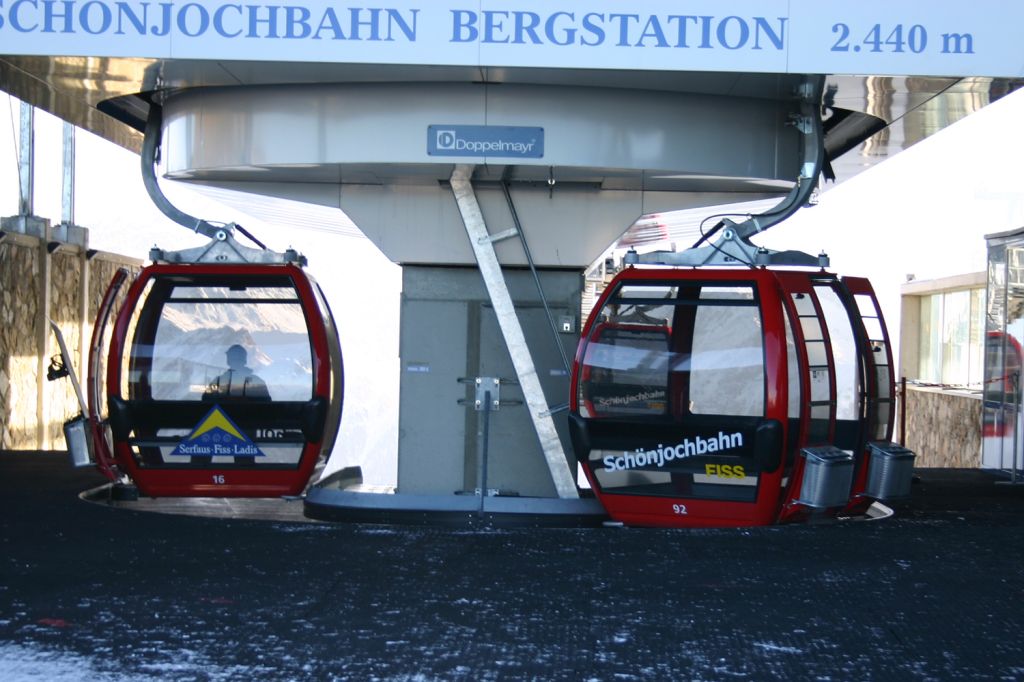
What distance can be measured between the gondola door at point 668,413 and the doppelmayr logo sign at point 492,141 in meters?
1.10

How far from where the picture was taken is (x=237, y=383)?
30.9ft

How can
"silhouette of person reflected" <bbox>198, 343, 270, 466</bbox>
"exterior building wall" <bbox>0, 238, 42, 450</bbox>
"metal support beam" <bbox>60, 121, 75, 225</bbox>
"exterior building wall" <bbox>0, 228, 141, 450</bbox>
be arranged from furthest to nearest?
1. "metal support beam" <bbox>60, 121, 75, 225</bbox>
2. "exterior building wall" <bbox>0, 228, 141, 450</bbox>
3. "exterior building wall" <bbox>0, 238, 42, 450</bbox>
4. "silhouette of person reflected" <bbox>198, 343, 270, 466</bbox>

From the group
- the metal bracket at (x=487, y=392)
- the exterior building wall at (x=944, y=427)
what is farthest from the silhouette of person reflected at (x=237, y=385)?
the exterior building wall at (x=944, y=427)

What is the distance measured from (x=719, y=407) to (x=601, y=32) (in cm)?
275

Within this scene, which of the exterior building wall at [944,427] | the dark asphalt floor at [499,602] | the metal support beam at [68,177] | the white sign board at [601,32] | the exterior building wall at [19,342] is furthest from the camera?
the exterior building wall at [944,427]

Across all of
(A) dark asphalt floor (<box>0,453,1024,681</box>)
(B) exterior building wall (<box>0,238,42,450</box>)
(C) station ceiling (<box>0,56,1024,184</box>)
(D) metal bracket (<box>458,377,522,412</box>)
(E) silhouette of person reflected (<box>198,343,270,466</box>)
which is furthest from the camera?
(B) exterior building wall (<box>0,238,42,450</box>)

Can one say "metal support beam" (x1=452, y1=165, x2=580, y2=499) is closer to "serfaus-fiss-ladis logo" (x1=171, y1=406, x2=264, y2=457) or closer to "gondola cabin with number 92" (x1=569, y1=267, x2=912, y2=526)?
"gondola cabin with number 92" (x1=569, y1=267, x2=912, y2=526)

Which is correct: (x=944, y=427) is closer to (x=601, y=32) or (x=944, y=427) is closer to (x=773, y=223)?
(x=773, y=223)

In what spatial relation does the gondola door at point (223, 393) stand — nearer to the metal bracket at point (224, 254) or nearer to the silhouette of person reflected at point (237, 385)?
the silhouette of person reflected at point (237, 385)

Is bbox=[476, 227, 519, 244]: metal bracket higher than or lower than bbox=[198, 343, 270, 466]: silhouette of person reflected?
higher

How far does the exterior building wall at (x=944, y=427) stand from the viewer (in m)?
18.2

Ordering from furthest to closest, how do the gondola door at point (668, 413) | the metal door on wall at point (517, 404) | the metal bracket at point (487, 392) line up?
the metal door on wall at point (517, 404) → the metal bracket at point (487, 392) → the gondola door at point (668, 413)

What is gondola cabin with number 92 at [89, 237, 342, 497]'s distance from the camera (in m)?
9.26

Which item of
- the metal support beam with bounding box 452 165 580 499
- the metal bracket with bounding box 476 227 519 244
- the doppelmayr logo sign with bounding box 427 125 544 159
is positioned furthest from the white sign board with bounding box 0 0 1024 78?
the metal bracket with bounding box 476 227 519 244
